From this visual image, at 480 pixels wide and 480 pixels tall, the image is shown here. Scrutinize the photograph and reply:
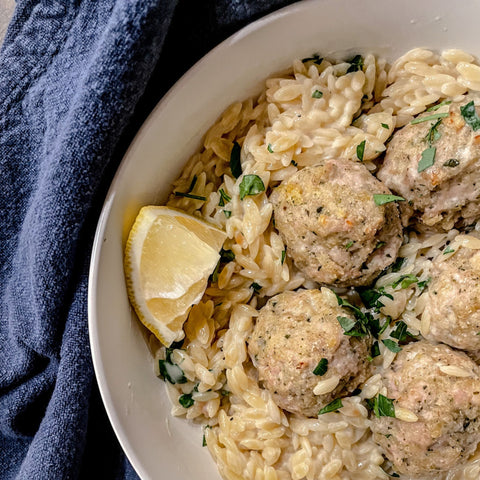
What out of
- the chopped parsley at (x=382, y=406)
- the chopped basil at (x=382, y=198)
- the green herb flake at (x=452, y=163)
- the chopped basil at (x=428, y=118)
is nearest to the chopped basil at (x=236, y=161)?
the chopped basil at (x=382, y=198)

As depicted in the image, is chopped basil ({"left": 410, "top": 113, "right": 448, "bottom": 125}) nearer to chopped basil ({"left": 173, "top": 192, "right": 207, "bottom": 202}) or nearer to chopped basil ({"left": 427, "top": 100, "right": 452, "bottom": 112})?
chopped basil ({"left": 427, "top": 100, "right": 452, "bottom": 112})

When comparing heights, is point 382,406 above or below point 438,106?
below

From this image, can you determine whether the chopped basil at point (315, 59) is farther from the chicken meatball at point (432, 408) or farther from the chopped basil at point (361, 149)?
the chicken meatball at point (432, 408)

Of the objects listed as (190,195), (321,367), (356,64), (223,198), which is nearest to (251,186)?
(223,198)

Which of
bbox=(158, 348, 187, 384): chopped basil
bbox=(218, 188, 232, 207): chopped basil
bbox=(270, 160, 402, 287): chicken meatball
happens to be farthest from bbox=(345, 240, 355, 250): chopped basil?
bbox=(158, 348, 187, 384): chopped basil

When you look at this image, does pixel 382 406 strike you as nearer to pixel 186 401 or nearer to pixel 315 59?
pixel 186 401

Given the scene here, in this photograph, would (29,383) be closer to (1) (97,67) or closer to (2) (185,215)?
(2) (185,215)

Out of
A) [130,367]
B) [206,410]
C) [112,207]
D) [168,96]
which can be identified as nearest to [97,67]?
[168,96]
